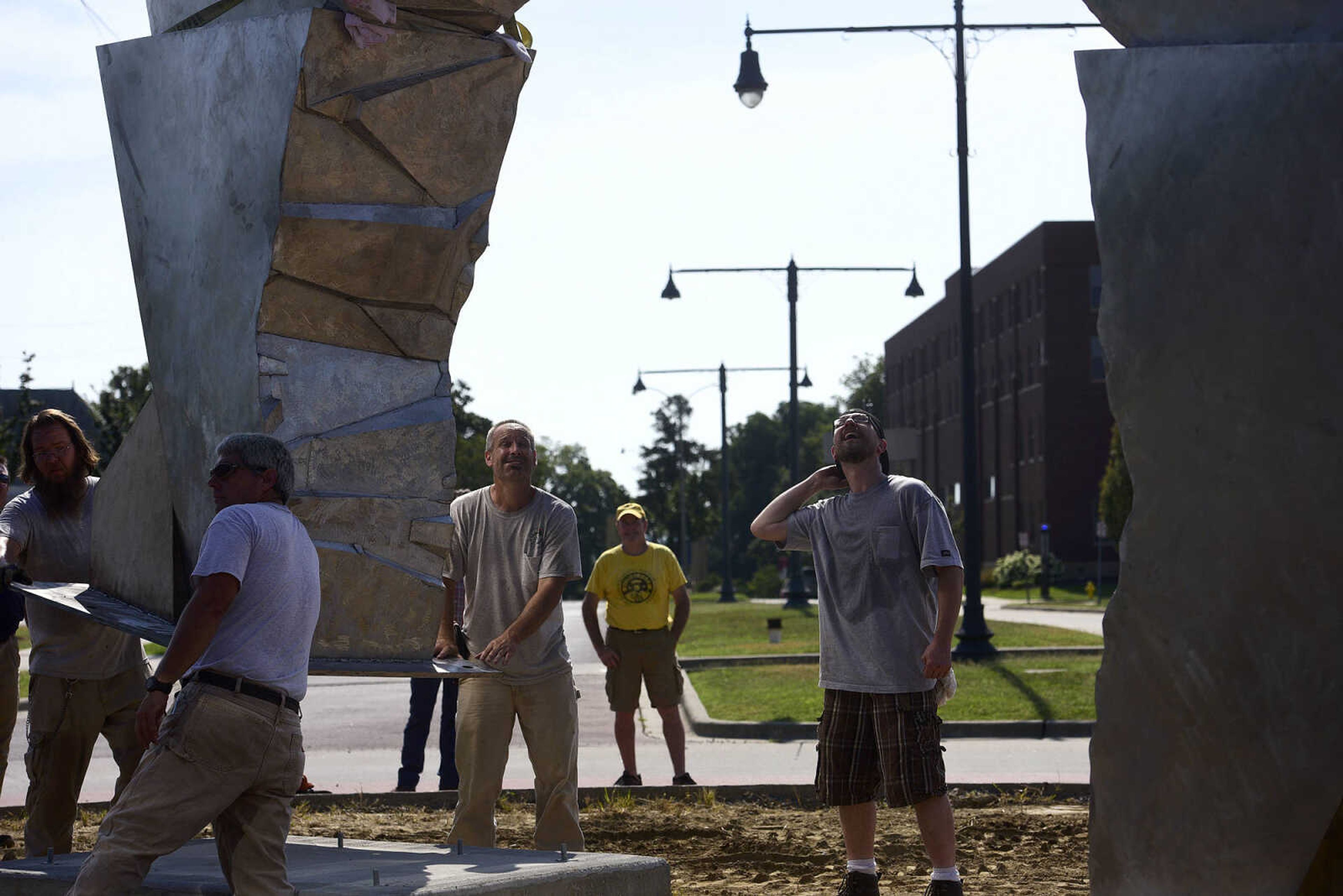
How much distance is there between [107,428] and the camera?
1492 inches

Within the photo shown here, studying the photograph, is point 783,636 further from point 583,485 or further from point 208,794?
point 583,485

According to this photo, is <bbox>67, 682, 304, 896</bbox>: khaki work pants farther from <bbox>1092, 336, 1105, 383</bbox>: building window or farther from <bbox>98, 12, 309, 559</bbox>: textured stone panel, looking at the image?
<bbox>1092, 336, 1105, 383</bbox>: building window

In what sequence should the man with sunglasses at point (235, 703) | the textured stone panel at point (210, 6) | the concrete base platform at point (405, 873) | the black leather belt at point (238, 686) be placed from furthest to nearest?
the textured stone panel at point (210, 6), the concrete base platform at point (405, 873), the black leather belt at point (238, 686), the man with sunglasses at point (235, 703)

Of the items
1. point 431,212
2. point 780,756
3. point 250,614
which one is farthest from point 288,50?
point 780,756

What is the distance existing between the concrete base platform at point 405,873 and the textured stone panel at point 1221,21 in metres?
3.29

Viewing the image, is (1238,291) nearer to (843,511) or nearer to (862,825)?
(843,511)

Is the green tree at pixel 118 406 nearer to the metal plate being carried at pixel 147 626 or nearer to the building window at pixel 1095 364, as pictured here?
the metal plate being carried at pixel 147 626

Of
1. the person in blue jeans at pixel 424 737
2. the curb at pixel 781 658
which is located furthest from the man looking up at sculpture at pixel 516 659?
the curb at pixel 781 658

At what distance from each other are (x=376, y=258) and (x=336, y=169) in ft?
1.22

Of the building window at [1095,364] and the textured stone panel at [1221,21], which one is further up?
the building window at [1095,364]

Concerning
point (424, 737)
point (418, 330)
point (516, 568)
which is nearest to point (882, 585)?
point (516, 568)

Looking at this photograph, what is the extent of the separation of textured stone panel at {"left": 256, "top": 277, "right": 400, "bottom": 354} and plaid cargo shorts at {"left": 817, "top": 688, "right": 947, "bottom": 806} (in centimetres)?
227

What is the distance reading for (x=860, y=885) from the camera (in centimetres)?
634

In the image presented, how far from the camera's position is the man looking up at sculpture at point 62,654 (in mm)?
6422
